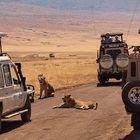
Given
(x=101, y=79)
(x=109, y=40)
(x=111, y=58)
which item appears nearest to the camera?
(x=111, y=58)

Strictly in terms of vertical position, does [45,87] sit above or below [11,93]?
below

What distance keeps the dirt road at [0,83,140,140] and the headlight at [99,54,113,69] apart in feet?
33.1

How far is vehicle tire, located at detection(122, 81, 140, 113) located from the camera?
12.5 metres

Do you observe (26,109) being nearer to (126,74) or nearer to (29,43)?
(126,74)

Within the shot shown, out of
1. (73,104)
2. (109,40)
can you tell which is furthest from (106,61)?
(73,104)

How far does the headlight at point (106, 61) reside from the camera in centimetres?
3080

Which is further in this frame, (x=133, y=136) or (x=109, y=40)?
(x=109, y=40)

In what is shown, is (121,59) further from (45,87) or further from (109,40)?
(45,87)

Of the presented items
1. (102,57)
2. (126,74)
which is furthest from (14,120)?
(102,57)

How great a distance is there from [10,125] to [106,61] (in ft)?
53.8

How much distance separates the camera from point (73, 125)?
14.7 m

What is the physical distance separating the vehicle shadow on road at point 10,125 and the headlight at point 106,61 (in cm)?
1500

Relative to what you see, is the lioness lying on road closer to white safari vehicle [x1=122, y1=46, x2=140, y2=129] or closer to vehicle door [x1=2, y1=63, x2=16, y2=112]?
vehicle door [x1=2, y1=63, x2=16, y2=112]

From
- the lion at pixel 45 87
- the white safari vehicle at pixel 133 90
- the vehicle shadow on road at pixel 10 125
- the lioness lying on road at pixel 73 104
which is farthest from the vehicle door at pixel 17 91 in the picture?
the lion at pixel 45 87
